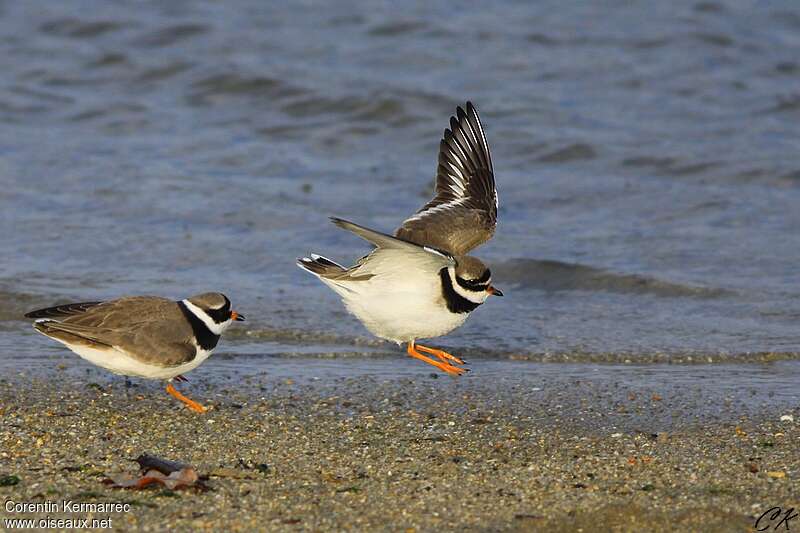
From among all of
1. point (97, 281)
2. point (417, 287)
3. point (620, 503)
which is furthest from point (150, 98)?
point (620, 503)

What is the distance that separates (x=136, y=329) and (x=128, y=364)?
0.74 ft

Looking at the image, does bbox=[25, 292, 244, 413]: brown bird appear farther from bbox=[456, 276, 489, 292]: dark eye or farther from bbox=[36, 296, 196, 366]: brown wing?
bbox=[456, 276, 489, 292]: dark eye

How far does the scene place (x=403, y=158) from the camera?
14602 millimetres

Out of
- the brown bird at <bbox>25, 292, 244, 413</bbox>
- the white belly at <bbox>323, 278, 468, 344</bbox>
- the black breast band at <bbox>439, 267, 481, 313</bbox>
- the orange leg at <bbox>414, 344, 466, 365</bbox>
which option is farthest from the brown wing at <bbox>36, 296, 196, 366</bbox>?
Answer: the orange leg at <bbox>414, 344, 466, 365</bbox>

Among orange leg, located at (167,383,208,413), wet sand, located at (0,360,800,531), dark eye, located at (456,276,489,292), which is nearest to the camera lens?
wet sand, located at (0,360,800,531)

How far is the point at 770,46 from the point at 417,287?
12.0 metres

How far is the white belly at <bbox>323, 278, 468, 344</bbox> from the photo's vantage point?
7680mm

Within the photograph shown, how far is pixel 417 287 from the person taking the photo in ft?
25.3

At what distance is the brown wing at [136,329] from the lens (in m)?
7.05

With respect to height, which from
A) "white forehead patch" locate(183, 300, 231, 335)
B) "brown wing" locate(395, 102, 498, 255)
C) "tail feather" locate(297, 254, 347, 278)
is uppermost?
"brown wing" locate(395, 102, 498, 255)

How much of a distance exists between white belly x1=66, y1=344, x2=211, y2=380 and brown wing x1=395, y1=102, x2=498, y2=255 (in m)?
1.95

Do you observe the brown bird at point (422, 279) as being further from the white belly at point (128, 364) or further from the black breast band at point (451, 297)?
the white belly at point (128, 364)
